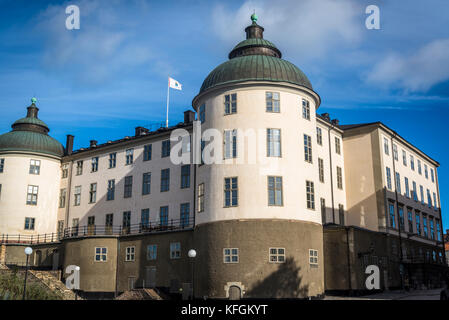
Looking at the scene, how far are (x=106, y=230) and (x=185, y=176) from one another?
36.3ft

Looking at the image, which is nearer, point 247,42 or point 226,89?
point 226,89

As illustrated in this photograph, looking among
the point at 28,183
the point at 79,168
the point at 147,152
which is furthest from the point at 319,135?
the point at 28,183

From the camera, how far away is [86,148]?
56000 millimetres

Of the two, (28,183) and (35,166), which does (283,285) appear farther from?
(35,166)

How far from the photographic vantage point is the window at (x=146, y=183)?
48.3 metres

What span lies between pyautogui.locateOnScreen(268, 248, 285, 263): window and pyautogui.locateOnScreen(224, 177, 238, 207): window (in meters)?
4.13

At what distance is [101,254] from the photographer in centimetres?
4497

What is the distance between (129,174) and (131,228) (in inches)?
222

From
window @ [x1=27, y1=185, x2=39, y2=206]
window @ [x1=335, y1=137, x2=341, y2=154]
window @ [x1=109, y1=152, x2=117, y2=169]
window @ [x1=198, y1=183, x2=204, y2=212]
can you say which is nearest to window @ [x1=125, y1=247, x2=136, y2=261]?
window @ [x1=198, y1=183, x2=204, y2=212]

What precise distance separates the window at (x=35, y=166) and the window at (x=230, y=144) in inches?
1176

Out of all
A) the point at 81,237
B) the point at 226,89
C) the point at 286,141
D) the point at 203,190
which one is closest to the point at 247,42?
the point at 226,89

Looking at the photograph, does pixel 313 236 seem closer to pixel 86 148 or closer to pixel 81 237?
pixel 81 237

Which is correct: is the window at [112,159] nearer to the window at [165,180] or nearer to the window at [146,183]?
the window at [146,183]
